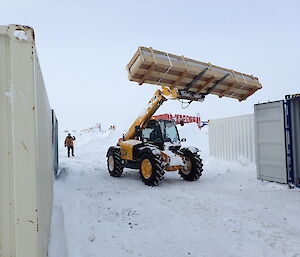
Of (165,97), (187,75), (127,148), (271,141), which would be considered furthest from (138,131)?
(271,141)

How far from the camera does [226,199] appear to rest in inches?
260

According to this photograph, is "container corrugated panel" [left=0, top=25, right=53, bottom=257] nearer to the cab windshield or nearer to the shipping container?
the shipping container

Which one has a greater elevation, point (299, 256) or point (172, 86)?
point (172, 86)

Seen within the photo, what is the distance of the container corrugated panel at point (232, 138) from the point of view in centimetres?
1076

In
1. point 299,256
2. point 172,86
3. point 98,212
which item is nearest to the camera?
point 299,256

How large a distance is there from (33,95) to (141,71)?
523 cm

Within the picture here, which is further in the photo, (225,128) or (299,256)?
(225,128)

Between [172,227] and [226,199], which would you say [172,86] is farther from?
[172,227]

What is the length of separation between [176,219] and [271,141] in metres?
4.41

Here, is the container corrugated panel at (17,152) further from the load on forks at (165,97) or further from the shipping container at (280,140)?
the shipping container at (280,140)

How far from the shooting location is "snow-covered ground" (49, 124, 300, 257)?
3.92m

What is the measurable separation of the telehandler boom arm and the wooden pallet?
54cm

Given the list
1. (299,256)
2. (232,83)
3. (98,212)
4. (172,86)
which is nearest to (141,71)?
(172,86)

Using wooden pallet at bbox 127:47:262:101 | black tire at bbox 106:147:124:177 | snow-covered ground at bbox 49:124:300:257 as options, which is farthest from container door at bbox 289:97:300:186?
black tire at bbox 106:147:124:177
